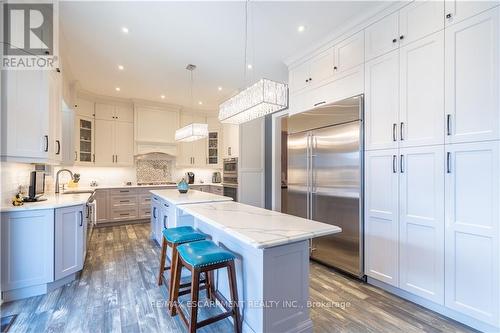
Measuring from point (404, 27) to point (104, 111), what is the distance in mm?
5747

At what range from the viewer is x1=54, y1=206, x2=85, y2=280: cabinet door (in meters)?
2.48

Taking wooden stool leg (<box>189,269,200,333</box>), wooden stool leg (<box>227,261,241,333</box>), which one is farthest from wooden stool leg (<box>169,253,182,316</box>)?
wooden stool leg (<box>227,261,241,333</box>)

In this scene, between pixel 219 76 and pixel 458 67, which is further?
pixel 219 76

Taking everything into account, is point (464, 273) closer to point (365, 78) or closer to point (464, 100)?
point (464, 100)

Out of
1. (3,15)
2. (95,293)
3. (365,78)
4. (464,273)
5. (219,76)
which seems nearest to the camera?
(464,273)

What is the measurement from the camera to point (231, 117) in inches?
99.0

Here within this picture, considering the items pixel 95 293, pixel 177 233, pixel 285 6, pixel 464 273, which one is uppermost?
pixel 285 6

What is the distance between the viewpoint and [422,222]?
2.18m

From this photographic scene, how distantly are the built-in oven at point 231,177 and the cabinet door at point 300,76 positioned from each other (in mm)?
2239

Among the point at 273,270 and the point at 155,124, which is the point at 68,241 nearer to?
the point at 273,270

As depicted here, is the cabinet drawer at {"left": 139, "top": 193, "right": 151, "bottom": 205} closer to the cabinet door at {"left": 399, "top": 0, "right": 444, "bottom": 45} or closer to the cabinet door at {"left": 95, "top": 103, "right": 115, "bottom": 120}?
the cabinet door at {"left": 95, "top": 103, "right": 115, "bottom": 120}

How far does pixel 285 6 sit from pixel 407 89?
1.46m

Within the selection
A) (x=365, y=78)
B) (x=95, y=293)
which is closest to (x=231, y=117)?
(x=365, y=78)

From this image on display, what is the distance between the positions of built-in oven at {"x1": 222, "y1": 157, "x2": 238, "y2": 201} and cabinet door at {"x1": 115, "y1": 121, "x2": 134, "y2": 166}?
2276 mm
